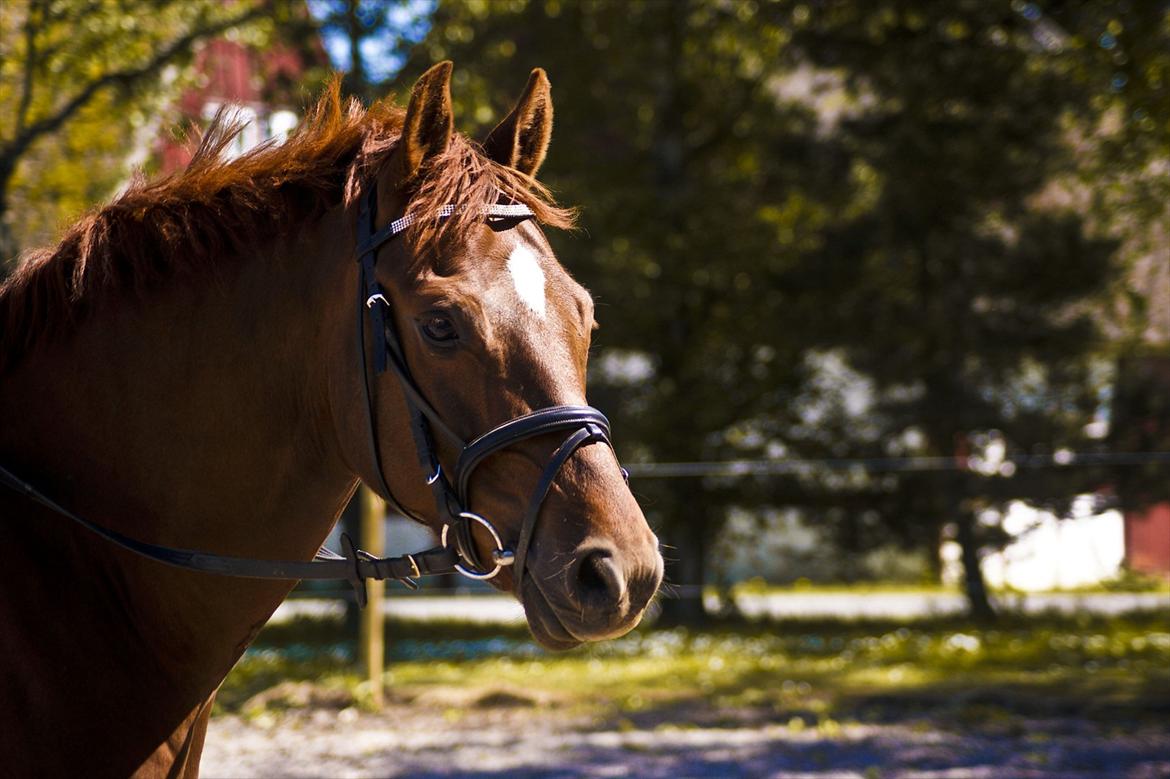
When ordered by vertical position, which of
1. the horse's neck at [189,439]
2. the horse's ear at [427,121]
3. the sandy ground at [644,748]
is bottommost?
the sandy ground at [644,748]

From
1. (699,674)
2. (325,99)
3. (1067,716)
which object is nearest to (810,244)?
(699,674)

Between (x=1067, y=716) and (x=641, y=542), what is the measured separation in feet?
22.2

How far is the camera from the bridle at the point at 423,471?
6.64ft

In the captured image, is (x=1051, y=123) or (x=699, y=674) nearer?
(x=699, y=674)

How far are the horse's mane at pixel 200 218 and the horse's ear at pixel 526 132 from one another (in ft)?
0.45

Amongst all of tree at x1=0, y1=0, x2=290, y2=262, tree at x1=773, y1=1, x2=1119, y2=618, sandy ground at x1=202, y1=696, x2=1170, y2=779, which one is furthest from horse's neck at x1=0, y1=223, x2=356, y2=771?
tree at x1=773, y1=1, x2=1119, y2=618

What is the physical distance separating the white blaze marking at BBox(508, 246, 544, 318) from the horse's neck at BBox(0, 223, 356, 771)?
0.36m

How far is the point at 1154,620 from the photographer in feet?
36.7

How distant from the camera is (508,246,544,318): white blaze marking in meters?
2.14

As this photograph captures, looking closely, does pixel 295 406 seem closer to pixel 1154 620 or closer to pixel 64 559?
pixel 64 559

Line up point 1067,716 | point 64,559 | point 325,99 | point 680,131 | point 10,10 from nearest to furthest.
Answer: point 64,559, point 325,99, point 1067,716, point 10,10, point 680,131

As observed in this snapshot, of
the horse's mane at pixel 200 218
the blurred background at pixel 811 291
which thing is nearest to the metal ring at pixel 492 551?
the horse's mane at pixel 200 218

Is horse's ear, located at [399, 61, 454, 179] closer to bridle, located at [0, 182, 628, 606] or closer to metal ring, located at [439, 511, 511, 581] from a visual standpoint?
bridle, located at [0, 182, 628, 606]

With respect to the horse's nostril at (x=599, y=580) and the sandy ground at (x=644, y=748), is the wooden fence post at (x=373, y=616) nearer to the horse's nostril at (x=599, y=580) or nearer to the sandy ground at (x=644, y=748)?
the sandy ground at (x=644, y=748)
